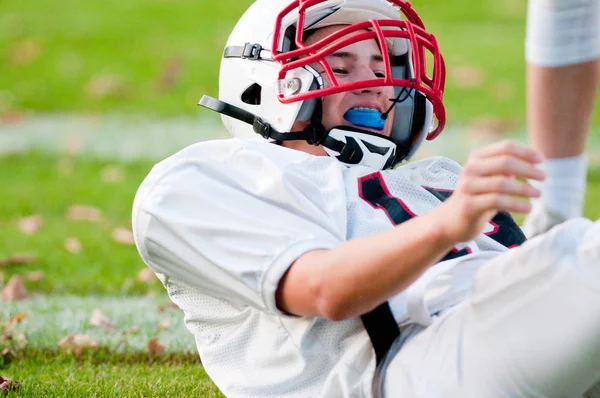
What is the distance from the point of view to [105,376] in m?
3.19

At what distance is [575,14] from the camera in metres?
1.85

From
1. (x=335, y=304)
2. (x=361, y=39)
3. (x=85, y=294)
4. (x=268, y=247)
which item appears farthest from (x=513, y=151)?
(x=85, y=294)

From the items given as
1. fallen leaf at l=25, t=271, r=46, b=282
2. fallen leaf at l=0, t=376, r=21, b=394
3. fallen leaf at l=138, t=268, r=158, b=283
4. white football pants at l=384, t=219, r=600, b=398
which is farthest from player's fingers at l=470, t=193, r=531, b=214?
fallen leaf at l=25, t=271, r=46, b=282

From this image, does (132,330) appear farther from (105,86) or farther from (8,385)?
(105,86)

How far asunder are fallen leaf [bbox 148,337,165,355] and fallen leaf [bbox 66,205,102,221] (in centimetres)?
246

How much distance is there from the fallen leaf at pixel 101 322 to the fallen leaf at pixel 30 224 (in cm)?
176

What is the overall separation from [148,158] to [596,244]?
571 cm

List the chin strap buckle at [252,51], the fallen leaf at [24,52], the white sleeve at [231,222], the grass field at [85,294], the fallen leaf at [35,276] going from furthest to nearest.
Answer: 1. the fallen leaf at [24,52]
2. the fallen leaf at [35,276]
3. the grass field at [85,294]
4. the chin strap buckle at [252,51]
5. the white sleeve at [231,222]

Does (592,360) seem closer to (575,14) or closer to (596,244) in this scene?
(596,244)

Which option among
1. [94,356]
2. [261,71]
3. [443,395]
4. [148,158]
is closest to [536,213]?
[443,395]

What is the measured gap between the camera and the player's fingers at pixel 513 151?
70.5 inches

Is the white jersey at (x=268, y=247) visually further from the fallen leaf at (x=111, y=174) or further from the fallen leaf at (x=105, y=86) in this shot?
the fallen leaf at (x=105, y=86)

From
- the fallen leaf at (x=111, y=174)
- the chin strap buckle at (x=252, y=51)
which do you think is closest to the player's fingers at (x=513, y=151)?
the chin strap buckle at (x=252, y=51)

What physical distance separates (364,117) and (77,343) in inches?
56.1
